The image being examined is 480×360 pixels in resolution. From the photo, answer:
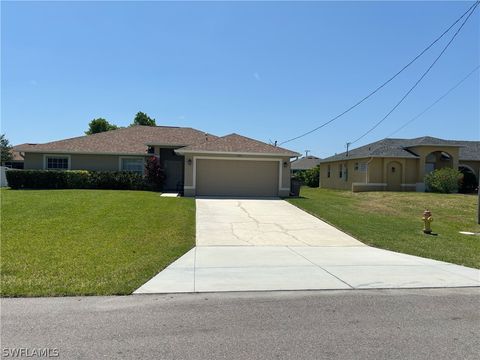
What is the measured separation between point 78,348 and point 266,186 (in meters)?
19.8

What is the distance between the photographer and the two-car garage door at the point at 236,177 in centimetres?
2331

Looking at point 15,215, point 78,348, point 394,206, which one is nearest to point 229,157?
point 394,206

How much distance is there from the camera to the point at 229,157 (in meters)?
23.3

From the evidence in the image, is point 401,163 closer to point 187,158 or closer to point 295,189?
point 295,189

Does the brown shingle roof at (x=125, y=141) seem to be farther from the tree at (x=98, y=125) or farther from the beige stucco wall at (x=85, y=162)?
the tree at (x=98, y=125)

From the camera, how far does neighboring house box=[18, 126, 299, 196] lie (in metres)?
23.3

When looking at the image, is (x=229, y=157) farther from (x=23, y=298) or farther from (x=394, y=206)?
(x=23, y=298)

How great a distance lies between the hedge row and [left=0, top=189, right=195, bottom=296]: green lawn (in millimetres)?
6026

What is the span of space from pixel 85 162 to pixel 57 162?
5.89 feet

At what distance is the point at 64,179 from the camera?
23.8 metres

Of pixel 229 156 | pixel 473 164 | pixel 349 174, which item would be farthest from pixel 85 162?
pixel 473 164

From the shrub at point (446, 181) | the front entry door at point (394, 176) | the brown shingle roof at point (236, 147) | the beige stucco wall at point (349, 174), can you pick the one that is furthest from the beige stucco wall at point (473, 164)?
the brown shingle roof at point (236, 147)

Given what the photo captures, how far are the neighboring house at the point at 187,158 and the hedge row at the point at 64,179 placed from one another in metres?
2.05

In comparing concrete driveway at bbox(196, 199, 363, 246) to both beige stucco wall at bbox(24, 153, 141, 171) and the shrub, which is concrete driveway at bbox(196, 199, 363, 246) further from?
the shrub
